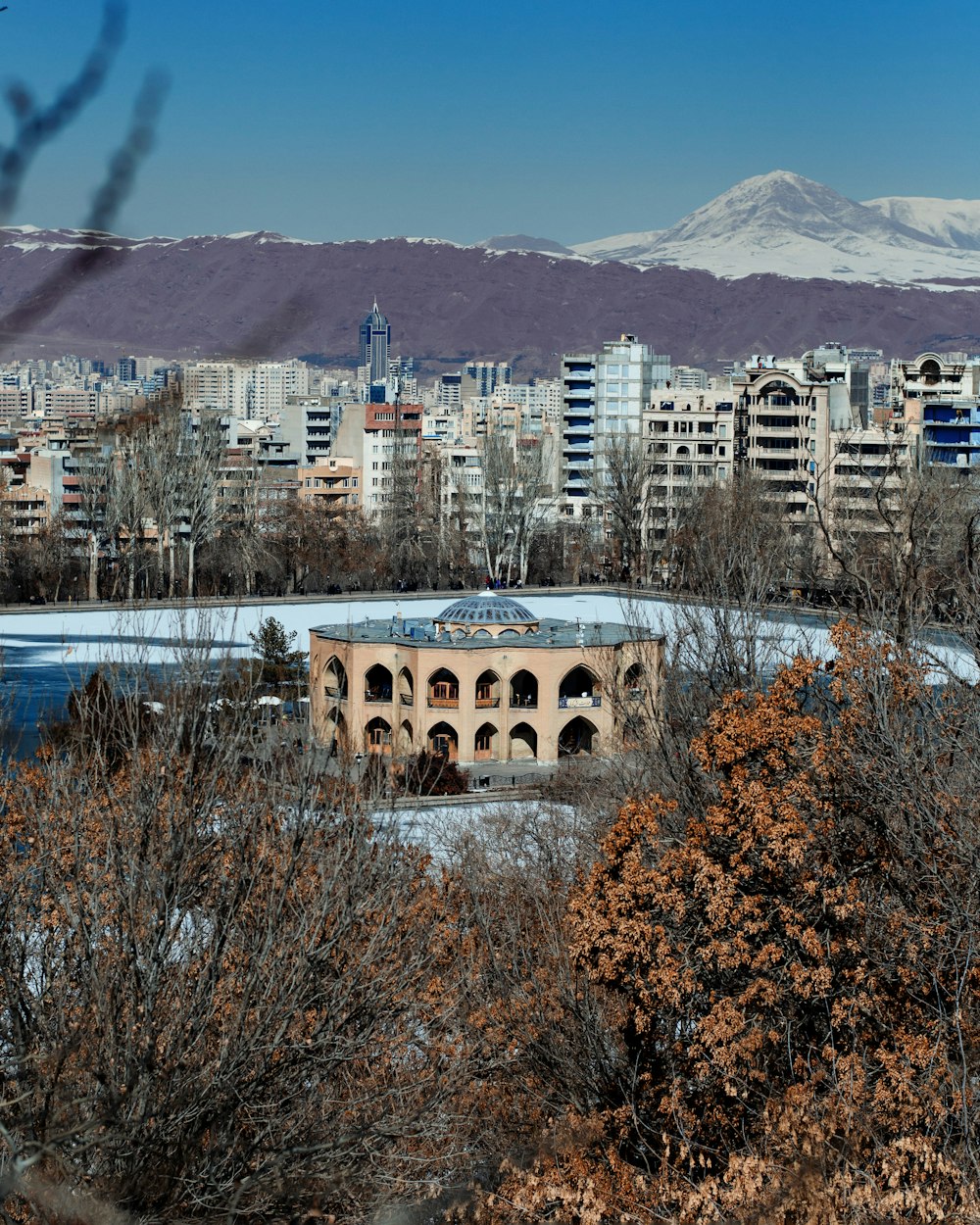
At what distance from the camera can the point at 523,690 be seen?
25000 mm

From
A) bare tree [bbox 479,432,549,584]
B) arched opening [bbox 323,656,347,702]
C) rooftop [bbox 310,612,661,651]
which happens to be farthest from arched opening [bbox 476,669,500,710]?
bare tree [bbox 479,432,549,584]

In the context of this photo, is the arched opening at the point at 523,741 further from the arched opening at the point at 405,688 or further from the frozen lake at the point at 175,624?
the frozen lake at the point at 175,624

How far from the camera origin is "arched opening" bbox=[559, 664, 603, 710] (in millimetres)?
23938

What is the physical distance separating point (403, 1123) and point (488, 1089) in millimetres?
2062

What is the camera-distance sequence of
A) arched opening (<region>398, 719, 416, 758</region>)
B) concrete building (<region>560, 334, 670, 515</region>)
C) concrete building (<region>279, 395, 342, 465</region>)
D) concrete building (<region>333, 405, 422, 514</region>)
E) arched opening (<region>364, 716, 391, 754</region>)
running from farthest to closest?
concrete building (<region>279, 395, 342, 465</region>)
concrete building (<region>333, 405, 422, 514</region>)
concrete building (<region>560, 334, 670, 515</region>)
arched opening (<region>364, 716, 391, 754</region>)
arched opening (<region>398, 719, 416, 758</region>)

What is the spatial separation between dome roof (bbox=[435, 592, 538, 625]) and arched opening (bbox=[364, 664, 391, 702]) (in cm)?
131

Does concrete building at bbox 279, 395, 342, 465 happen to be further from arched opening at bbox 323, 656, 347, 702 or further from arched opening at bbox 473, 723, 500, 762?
arched opening at bbox 473, 723, 500, 762

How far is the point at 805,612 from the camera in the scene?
121 ft

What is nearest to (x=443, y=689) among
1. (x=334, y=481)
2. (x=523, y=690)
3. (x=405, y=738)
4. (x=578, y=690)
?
(x=405, y=738)

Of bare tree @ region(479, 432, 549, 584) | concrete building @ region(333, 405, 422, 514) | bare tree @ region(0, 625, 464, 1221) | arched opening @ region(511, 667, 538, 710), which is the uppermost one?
concrete building @ region(333, 405, 422, 514)

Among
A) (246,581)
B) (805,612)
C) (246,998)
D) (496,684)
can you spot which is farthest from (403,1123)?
(246,581)

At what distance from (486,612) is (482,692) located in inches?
57.2

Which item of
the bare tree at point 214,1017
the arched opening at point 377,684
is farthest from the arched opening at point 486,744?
the bare tree at point 214,1017

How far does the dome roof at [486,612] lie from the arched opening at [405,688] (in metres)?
1.29
